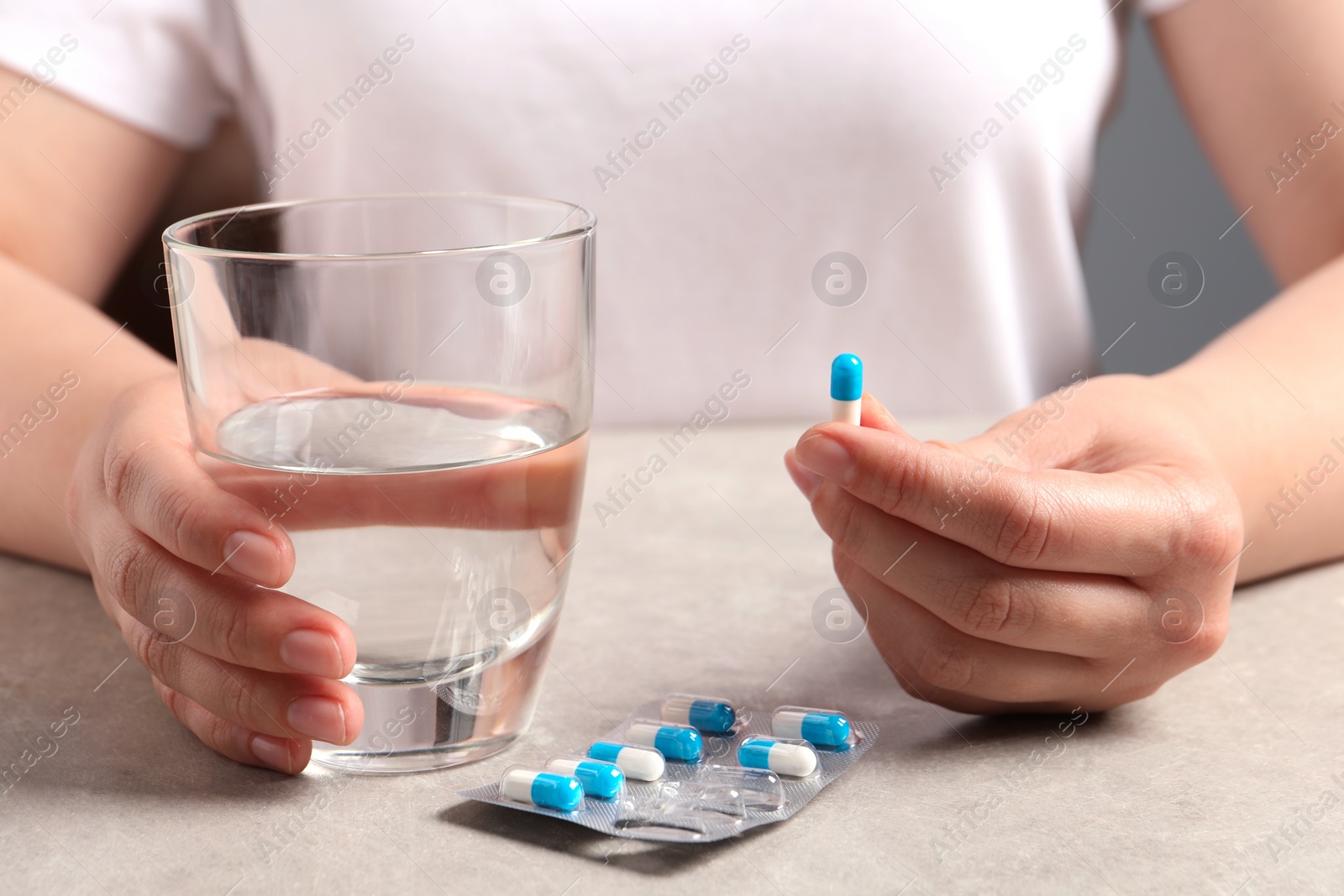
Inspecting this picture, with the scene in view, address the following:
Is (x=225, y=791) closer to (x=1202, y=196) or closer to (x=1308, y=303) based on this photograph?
(x=1308, y=303)

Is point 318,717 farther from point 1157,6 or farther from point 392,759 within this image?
point 1157,6

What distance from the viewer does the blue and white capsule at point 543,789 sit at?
485 millimetres

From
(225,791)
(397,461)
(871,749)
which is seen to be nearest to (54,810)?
(225,791)

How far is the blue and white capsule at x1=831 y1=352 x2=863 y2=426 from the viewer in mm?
559

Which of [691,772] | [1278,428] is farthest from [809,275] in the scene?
[691,772]

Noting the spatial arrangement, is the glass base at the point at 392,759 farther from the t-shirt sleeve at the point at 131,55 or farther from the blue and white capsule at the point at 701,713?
the t-shirt sleeve at the point at 131,55

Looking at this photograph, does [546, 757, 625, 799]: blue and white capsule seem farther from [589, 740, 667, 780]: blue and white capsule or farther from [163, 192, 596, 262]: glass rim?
[163, 192, 596, 262]: glass rim

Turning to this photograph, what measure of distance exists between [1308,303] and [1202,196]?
1.48 meters

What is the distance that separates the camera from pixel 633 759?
0.53 meters

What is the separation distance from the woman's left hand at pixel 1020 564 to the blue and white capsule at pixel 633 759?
0.47ft

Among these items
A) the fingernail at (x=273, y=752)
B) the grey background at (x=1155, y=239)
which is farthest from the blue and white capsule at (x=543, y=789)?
the grey background at (x=1155, y=239)

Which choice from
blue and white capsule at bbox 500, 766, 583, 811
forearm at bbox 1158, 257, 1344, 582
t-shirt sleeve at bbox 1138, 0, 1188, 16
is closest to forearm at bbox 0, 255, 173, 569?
blue and white capsule at bbox 500, 766, 583, 811

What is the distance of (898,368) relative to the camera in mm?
1330

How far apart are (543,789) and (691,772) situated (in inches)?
3.3
